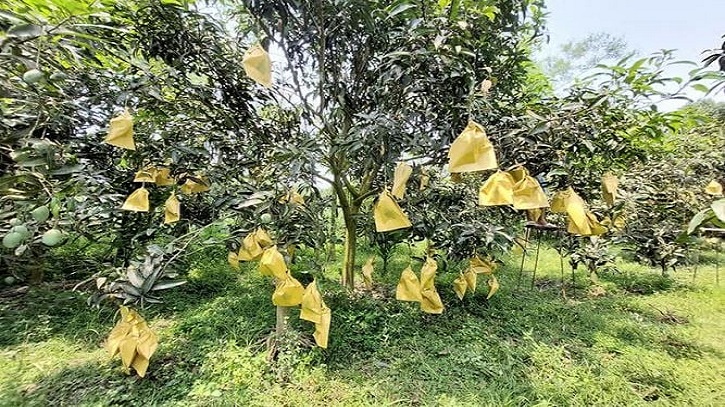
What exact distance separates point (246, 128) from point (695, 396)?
244 centimetres

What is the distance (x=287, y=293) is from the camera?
1.44 metres

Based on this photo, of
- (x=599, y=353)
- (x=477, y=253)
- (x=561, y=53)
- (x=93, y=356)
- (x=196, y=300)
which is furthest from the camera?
(x=561, y=53)

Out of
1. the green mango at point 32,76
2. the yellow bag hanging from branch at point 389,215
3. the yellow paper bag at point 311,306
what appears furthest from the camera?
the yellow paper bag at point 311,306

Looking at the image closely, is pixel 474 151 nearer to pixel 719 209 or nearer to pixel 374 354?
pixel 719 209

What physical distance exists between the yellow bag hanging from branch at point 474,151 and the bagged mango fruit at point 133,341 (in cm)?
135

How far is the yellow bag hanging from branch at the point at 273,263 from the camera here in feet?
4.56

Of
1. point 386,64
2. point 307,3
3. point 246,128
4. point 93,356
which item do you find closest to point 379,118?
point 386,64

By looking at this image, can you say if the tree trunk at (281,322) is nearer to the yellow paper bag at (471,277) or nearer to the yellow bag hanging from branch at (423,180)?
the yellow bag hanging from branch at (423,180)

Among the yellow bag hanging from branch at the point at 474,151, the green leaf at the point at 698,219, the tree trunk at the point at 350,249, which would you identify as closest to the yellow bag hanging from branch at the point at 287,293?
the yellow bag hanging from branch at the point at 474,151

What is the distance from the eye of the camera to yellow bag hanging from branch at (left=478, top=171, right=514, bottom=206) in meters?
1.20

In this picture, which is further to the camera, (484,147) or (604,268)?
(604,268)

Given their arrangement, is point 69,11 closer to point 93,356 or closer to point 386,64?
point 386,64

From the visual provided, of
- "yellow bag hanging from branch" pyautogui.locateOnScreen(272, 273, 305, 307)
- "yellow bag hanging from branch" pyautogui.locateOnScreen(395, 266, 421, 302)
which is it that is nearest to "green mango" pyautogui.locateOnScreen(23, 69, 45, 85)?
"yellow bag hanging from branch" pyautogui.locateOnScreen(272, 273, 305, 307)

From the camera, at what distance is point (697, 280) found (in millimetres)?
3586
